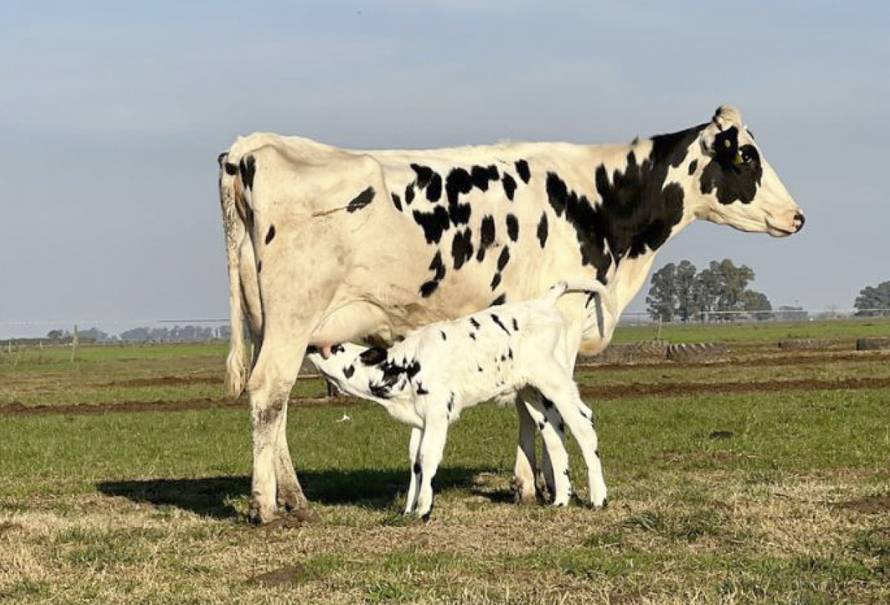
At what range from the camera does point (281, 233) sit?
11656mm

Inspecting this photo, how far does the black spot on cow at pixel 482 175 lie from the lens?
42.3 ft

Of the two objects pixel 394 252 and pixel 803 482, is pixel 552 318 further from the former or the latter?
pixel 803 482

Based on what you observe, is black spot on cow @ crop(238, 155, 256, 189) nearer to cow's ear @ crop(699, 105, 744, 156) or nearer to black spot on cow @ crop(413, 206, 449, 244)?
black spot on cow @ crop(413, 206, 449, 244)

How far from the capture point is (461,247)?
1249cm

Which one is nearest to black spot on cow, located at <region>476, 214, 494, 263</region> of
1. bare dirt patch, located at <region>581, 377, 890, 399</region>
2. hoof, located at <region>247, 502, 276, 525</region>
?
hoof, located at <region>247, 502, 276, 525</region>

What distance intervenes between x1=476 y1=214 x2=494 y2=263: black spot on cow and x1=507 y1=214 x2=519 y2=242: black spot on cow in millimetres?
245

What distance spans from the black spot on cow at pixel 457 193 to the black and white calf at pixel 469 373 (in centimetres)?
101

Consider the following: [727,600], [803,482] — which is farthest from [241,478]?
[727,600]

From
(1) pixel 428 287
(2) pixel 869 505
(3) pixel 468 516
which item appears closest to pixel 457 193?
(1) pixel 428 287

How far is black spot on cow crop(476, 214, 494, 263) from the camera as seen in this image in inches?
500

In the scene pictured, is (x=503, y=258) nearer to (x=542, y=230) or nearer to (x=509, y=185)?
(x=542, y=230)

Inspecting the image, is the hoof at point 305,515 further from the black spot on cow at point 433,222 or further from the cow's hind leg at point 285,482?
the black spot on cow at point 433,222

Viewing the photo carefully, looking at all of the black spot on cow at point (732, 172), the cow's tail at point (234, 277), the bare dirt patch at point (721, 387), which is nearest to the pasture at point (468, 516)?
the cow's tail at point (234, 277)

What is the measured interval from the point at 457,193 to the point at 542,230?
1.23 m
